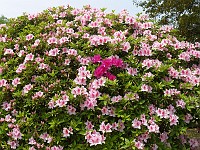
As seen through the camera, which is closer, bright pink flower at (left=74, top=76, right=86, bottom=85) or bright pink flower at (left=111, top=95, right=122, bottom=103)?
bright pink flower at (left=111, top=95, right=122, bottom=103)

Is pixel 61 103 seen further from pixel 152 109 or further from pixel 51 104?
pixel 152 109

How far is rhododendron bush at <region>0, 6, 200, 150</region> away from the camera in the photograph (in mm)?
4594

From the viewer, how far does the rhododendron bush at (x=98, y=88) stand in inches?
181

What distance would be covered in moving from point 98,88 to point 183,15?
45.5 ft

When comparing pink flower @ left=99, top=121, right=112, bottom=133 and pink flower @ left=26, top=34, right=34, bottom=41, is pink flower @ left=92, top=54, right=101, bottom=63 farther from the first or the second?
pink flower @ left=26, top=34, right=34, bottom=41

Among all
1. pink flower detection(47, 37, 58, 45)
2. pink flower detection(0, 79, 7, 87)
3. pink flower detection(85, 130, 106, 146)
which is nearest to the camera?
pink flower detection(85, 130, 106, 146)

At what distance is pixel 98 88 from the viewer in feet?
15.5

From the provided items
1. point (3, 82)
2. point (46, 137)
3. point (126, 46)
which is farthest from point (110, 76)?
point (3, 82)

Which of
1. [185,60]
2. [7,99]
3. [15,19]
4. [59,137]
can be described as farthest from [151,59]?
[15,19]

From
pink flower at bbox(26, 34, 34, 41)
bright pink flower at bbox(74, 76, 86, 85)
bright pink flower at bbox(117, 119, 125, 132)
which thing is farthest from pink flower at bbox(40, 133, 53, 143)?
pink flower at bbox(26, 34, 34, 41)

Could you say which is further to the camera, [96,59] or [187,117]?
[96,59]

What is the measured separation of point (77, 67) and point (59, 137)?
95 cm

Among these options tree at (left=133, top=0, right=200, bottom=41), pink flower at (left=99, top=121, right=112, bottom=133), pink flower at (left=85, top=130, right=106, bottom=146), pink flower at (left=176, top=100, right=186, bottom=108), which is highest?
tree at (left=133, top=0, right=200, bottom=41)

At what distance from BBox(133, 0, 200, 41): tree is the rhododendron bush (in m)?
12.0
